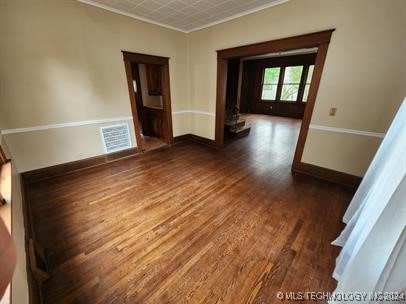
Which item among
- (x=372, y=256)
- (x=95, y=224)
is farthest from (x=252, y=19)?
(x=95, y=224)

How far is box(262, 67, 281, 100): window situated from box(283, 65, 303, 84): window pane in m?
0.38

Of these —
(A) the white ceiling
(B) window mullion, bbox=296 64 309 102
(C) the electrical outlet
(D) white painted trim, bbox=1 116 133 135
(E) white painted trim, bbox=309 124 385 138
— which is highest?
(A) the white ceiling

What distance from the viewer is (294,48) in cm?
268

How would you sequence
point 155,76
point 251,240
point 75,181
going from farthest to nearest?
point 155,76 < point 75,181 < point 251,240

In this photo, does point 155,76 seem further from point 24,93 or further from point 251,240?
point 251,240

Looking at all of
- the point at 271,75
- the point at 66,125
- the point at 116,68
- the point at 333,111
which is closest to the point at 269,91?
the point at 271,75

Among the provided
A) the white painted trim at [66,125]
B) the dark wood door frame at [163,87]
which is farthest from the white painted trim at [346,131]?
the white painted trim at [66,125]

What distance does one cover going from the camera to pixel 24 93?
2428 mm

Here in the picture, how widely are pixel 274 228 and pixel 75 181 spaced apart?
2.97 m

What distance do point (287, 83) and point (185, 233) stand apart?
8.53m

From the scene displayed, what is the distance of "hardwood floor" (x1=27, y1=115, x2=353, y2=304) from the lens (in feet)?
4.44

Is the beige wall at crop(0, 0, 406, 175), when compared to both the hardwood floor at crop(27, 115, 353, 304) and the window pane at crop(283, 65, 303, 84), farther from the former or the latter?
the window pane at crop(283, 65, 303, 84)

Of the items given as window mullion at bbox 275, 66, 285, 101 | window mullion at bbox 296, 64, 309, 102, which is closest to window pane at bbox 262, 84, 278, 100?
window mullion at bbox 275, 66, 285, 101

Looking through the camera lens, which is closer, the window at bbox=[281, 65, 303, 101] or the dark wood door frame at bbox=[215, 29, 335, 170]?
the dark wood door frame at bbox=[215, 29, 335, 170]
